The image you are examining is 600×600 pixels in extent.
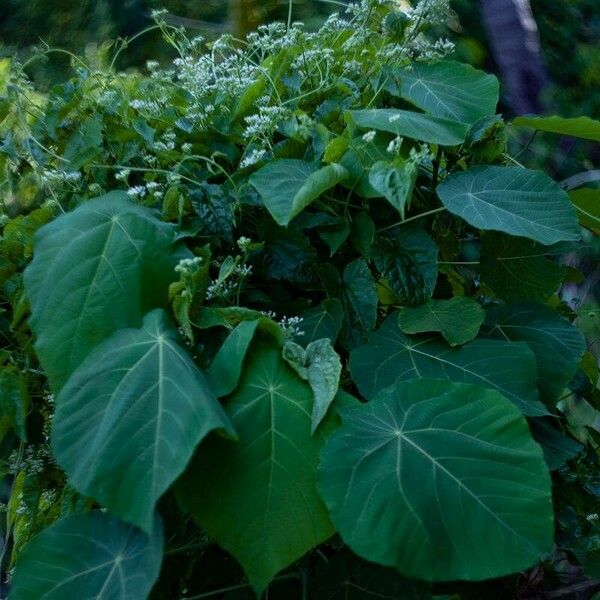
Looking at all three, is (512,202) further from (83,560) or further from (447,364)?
(83,560)

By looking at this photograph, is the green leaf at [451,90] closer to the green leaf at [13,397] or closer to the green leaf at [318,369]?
the green leaf at [318,369]

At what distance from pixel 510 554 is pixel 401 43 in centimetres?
67

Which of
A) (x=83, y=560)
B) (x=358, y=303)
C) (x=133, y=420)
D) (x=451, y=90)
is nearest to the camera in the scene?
(x=133, y=420)

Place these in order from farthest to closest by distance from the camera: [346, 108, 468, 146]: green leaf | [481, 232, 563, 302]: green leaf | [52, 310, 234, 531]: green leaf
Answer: [481, 232, 563, 302]: green leaf
[346, 108, 468, 146]: green leaf
[52, 310, 234, 531]: green leaf

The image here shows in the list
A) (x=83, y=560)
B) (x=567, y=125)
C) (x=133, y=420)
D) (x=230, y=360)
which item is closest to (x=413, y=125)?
(x=567, y=125)

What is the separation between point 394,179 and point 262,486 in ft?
1.08

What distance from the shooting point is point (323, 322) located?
959 mm

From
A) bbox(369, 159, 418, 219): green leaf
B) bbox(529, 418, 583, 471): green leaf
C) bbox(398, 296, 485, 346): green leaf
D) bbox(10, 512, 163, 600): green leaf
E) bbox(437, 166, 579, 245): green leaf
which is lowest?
bbox(529, 418, 583, 471): green leaf

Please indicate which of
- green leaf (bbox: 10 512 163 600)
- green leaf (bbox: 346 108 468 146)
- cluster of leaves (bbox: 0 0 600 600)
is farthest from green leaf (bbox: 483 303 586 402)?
green leaf (bbox: 10 512 163 600)

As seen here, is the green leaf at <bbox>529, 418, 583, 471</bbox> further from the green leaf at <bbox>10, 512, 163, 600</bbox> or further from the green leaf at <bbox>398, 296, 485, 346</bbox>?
the green leaf at <bbox>10, 512, 163, 600</bbox>

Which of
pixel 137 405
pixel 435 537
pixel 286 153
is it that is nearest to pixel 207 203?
pixel 286 153

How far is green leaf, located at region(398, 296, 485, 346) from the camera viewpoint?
941 millimetres

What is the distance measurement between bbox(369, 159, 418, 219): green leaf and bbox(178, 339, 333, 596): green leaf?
221 mm

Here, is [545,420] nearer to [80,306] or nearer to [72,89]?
[80,306]
